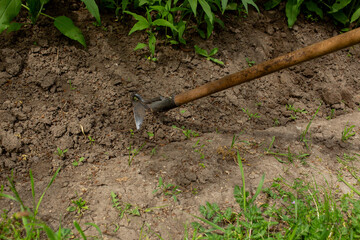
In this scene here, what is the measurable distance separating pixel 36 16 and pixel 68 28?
265 millimetres

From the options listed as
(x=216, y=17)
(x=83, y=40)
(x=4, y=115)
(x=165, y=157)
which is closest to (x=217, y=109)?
(x=165, y=157)

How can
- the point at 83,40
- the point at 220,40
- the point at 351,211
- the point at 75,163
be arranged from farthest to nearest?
the point at 220,40 < the point at 83,40 < the point at 75,163 < the point at 351,211

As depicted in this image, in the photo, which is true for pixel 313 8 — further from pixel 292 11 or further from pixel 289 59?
pixel 289 59

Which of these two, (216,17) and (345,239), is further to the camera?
(216,17)

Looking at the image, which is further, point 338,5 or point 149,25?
point 338,5

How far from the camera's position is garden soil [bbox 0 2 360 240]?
2.01m

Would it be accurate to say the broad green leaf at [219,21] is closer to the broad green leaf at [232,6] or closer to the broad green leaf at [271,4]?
the broad green leaf at [232,6]

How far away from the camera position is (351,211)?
75.4 inches

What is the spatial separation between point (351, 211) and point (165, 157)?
1.28 metres

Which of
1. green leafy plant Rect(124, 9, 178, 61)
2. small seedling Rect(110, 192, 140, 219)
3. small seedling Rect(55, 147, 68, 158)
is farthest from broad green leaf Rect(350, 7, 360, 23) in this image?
small seedling Rect(55, 147, 68, 158)

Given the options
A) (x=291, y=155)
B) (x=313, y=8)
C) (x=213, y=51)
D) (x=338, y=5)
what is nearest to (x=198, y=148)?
(x=291, y=155)

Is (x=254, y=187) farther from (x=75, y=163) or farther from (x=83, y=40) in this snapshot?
(x=83, y=40)

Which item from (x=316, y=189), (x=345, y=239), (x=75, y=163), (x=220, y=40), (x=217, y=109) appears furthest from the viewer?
(x=220, y=40)

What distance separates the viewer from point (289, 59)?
189cm
